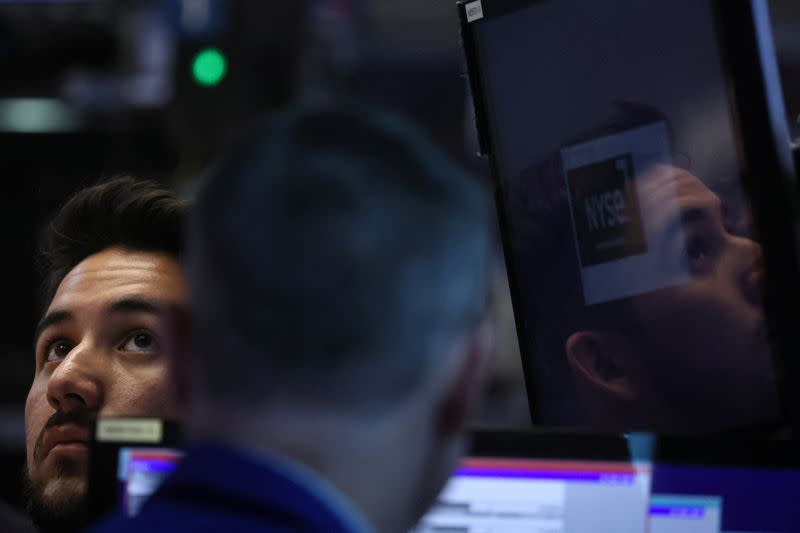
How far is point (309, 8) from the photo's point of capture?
276 inches

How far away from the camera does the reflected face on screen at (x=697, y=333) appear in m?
1.12

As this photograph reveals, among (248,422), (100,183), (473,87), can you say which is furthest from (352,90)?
(248,422)

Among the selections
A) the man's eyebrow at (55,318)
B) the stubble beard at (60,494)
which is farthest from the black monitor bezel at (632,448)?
the man's eyebrow at (55,318)

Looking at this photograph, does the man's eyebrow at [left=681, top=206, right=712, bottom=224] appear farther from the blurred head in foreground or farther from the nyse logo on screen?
the blurred head in foreground

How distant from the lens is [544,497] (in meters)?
1.07

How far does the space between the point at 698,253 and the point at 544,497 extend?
0.29 meters

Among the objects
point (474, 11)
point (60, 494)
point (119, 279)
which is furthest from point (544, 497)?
point (119, 279)

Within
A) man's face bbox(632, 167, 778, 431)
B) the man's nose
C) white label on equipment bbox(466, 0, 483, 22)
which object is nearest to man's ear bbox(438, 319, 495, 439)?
man's face bbox(632, 167, 778, 431)

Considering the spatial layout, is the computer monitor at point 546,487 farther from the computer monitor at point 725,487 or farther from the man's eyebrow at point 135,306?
the man's eyebrow at point 135,306

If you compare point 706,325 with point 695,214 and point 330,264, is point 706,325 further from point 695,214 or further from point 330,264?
point 330,264

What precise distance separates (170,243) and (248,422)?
3.29 ft

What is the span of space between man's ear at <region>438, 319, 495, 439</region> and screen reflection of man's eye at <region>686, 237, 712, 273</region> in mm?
375

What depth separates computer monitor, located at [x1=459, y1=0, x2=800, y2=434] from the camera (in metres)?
1.10

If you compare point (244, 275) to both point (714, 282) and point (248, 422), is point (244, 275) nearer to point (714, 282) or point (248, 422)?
point (248, 422)
